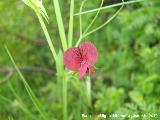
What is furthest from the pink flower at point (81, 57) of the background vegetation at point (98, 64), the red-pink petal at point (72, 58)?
the background vegetation at point (98, 64)

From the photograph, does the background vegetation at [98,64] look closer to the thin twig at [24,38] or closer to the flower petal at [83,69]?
the thin twig at [24,38]

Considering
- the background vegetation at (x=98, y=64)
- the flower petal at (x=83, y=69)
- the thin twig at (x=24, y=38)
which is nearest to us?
the flower petal at (x=83, y=69)

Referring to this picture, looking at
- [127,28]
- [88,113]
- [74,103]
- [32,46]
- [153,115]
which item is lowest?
[153,115]

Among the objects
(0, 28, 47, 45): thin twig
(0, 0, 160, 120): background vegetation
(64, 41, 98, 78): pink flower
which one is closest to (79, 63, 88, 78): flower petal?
(64, 41, 98, 78): pink flower

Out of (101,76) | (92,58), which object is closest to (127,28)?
(101,76)

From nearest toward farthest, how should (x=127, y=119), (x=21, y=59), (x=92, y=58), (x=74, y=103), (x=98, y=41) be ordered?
(x=92, y=58) → (x=127, y=119) → (x=74, y=103) → (x=98, y=41) → (x=21, y=59)

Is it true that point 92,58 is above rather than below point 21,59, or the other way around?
below

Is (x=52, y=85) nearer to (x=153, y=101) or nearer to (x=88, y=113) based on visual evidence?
(x=88, y=113)

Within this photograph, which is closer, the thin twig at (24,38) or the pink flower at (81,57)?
the pink flower at (81,57)
